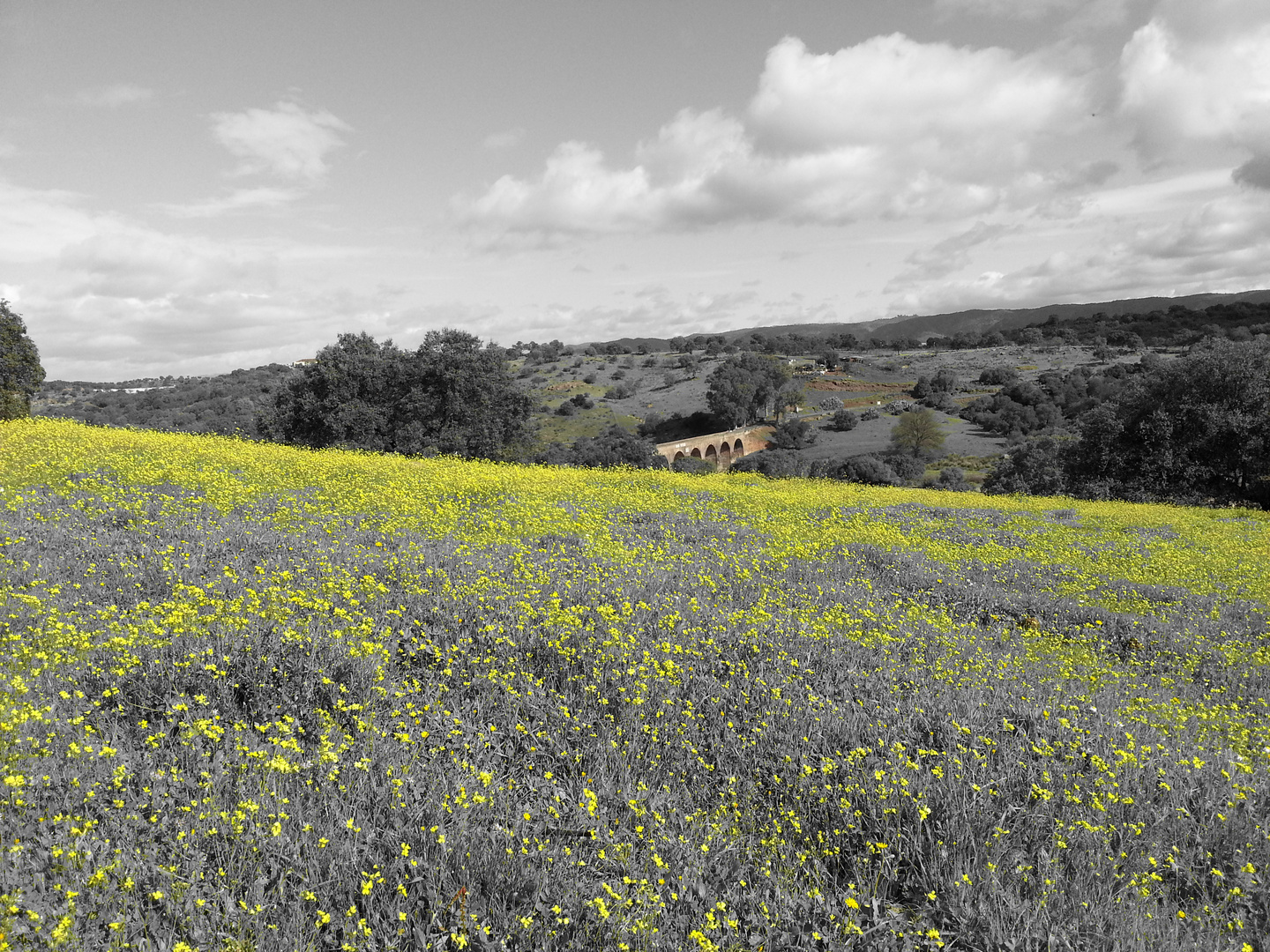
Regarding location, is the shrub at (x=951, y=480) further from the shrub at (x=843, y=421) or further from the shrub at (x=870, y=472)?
the shrub at (x=843, y=421)

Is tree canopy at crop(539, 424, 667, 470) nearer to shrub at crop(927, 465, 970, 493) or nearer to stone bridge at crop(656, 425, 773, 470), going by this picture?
stone bridge at crop(656, 425, 773, 470)

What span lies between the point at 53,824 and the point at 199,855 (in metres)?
0.73

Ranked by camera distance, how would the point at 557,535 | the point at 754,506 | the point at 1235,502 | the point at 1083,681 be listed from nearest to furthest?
the point at 1083,681 < the point at 557,535 < the point at 754,506 < the point at 1235,502

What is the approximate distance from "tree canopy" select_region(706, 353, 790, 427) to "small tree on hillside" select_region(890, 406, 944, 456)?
26064 mm

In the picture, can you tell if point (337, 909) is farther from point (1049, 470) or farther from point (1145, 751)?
point (1049, 470)

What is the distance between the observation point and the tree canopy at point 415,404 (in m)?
39.3

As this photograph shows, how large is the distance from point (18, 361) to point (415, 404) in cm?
2648

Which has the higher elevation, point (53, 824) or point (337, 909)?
point (53, 824)

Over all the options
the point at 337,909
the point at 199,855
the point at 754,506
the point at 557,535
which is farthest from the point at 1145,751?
the point at 754,506

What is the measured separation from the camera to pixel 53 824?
3135 millimetres

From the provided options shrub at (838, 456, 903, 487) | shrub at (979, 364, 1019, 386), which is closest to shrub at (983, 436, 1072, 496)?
shrub at (838, 456, 903, 487)

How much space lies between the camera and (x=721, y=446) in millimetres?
87750

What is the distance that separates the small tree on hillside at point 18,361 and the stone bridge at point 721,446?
166 feet

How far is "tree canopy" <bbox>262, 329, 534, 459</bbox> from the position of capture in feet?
129
